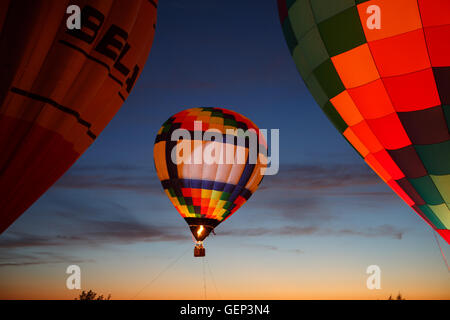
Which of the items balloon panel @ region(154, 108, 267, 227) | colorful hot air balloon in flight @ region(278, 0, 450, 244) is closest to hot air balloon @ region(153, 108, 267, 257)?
balloon panel @ region(154, 108, 267, 227)

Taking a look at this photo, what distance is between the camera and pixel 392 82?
6684mm

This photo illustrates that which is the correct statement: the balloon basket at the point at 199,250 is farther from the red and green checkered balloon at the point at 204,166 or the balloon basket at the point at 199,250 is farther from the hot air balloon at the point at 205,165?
the red and green checkered balloon at the point at 204,166

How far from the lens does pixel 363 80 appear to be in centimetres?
707

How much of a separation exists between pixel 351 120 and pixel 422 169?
60.6 inches

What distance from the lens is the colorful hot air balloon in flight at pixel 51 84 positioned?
425 cm

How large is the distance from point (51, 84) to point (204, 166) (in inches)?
365

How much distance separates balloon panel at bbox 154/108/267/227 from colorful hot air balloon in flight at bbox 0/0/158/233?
8.13 meters

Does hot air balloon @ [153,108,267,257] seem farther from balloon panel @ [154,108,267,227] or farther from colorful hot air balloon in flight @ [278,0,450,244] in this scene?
colorful hot air balloon in flight @ [278,0,450,244]

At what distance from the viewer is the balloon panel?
13.8m

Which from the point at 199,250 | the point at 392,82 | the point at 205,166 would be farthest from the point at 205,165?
the point at 392,82

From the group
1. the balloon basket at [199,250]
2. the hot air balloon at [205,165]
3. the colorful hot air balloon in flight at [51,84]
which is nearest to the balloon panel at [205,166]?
the hot air balloon at [205,165]

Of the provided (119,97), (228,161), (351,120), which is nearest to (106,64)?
(119,97)

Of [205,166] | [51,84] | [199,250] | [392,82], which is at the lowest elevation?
[199,250]

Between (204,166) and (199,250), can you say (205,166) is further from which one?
(199,250)
